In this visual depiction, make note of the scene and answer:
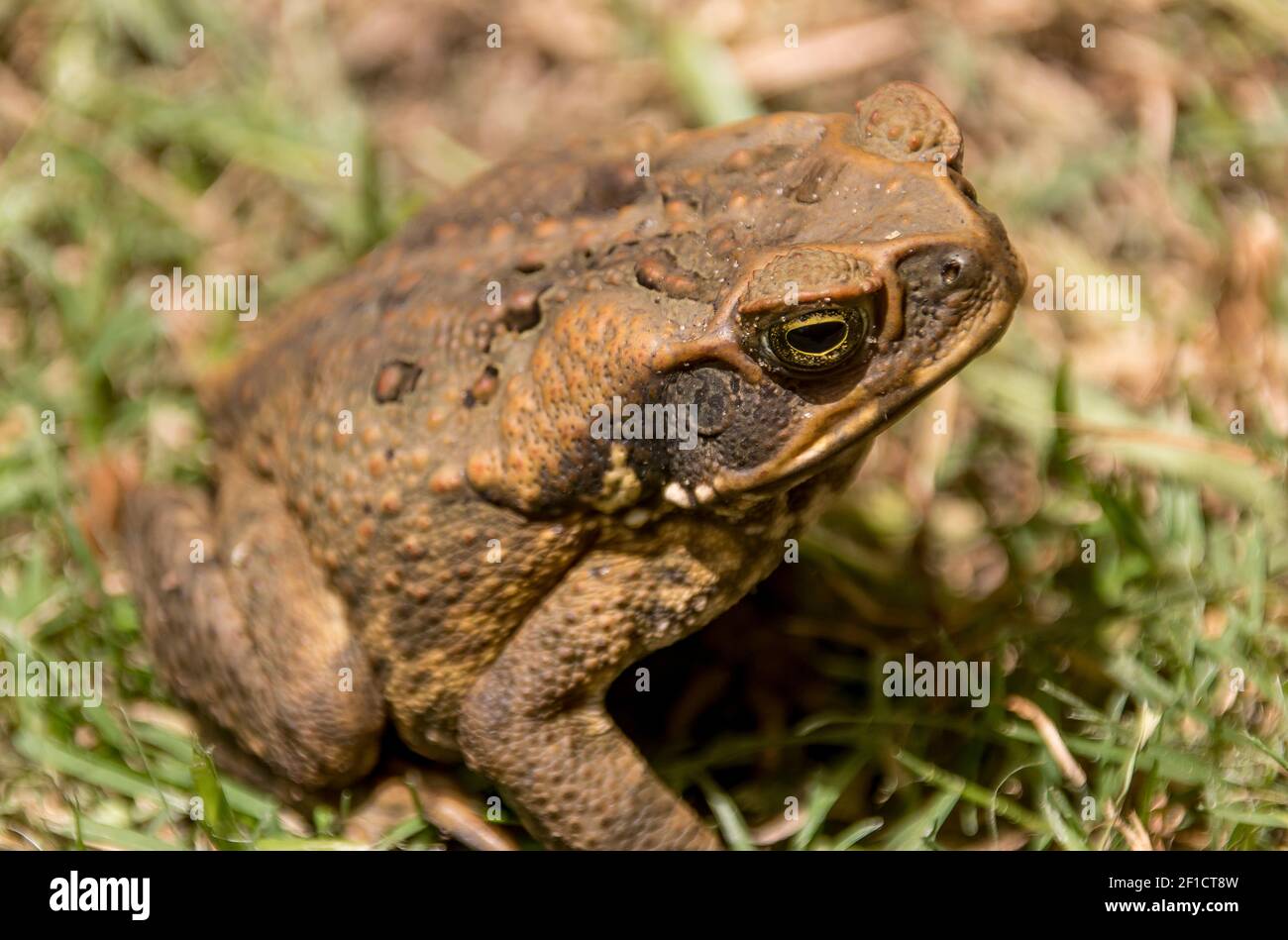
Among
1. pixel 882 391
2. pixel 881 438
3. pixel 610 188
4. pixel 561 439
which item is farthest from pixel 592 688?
pixel 881 438

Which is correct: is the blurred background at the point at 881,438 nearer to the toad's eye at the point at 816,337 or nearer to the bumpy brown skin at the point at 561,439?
the bumpy brown skin at the point at 561,439

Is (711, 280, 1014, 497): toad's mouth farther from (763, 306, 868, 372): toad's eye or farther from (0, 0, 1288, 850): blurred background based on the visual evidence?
(0, 0, 1288, 850): blurred background

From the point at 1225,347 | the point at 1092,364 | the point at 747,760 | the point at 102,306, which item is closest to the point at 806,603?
the point at 747,760

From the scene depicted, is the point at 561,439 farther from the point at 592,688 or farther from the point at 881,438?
the point at 881,438

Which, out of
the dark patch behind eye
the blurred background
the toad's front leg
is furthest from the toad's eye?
the blurred background

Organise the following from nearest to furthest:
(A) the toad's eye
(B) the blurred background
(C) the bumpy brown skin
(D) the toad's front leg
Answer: (A) the toad's eye → (C) the bumpy brown skin → (D) the toad's front leg → (B) the blurred background
